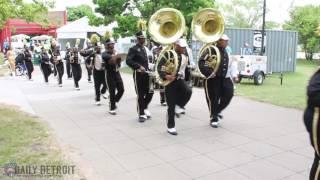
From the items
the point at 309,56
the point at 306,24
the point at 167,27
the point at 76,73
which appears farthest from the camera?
the point at 309,56

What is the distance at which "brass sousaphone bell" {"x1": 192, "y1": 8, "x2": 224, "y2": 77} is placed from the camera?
7755mm

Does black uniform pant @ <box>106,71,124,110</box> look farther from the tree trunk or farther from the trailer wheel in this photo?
the tree trunk

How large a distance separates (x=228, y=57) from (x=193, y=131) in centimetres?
156

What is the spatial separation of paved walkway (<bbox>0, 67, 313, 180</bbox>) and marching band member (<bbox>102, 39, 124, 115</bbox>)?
46 centimetres

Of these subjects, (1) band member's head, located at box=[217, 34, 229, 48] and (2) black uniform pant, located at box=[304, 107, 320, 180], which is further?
(1) band member's head, located at box=[217, 34, 229, 48]

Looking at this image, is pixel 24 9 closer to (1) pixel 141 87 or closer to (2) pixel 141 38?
(2) pixel 141 38

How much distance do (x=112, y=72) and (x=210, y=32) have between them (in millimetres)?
2473

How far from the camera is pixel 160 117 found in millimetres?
9078

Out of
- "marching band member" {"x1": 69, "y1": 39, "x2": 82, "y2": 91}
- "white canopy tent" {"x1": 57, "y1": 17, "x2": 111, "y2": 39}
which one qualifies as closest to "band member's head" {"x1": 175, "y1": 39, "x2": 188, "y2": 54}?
"marching band member" {"x1": 69, "y1": 39, "x2": 82, "y2": 91}

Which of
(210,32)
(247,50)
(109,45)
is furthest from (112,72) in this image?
(247,50)

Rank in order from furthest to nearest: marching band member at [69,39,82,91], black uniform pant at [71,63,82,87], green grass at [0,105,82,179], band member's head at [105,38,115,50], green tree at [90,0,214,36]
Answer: green tree at [90,0,214,36] → black uniform pant at [71,63,82,87] → marching band member at [69,39,82,91] → band member's head at [105,38,115,50] → green grass at [0,105,82,179]

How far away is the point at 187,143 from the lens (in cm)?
679

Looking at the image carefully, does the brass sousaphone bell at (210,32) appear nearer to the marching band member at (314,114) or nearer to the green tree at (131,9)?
the marching band member at (314,114)

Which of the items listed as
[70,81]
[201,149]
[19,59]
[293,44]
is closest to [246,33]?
[293,44]
